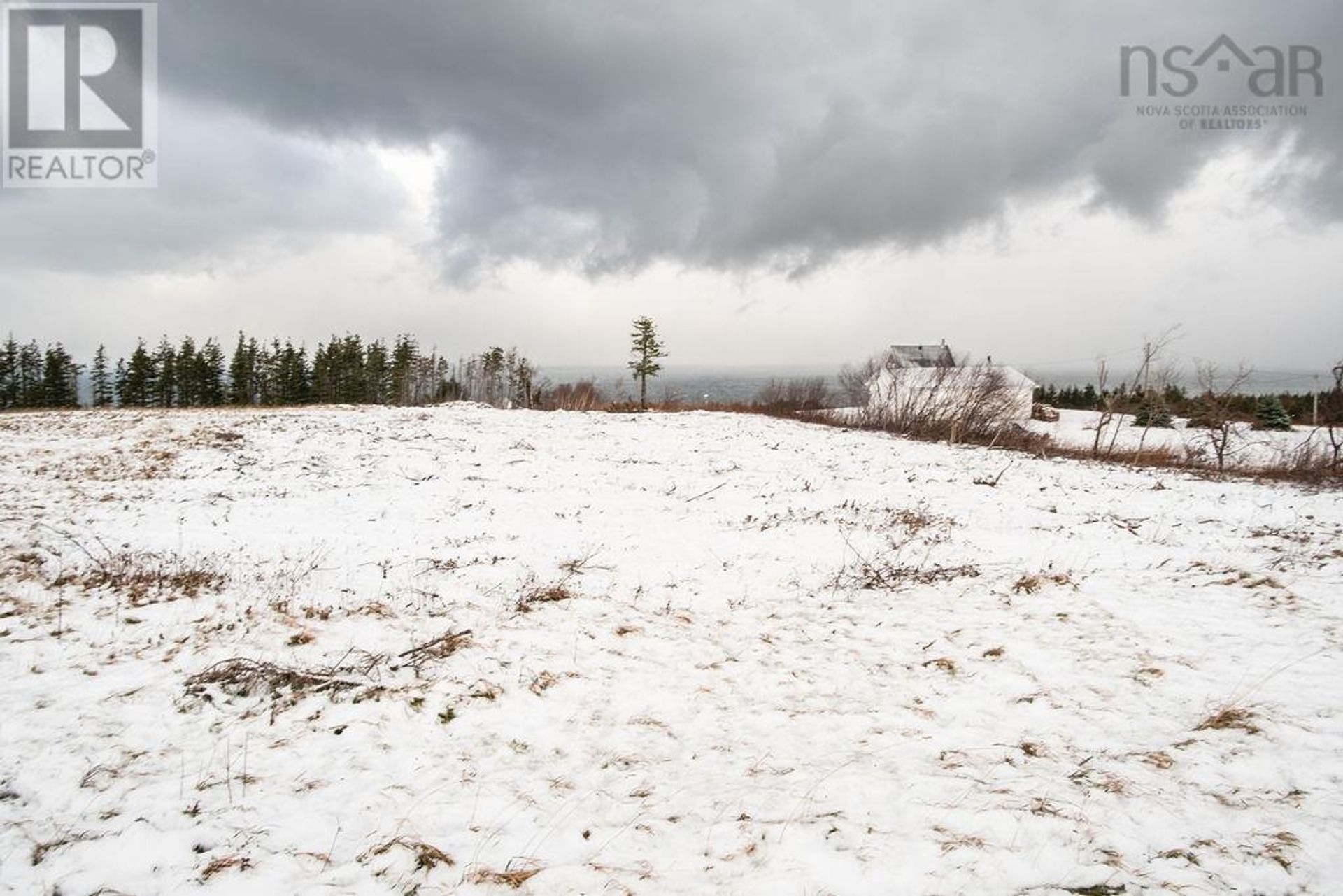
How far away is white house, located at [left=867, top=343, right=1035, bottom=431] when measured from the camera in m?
33.7

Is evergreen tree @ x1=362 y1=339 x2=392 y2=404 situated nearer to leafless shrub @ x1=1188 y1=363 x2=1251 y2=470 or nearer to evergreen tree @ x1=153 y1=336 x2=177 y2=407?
evergreen tree @ x1=153 y1=336 x2=177 y2=407

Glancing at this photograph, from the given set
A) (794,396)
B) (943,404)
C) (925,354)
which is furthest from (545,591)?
(925,354)

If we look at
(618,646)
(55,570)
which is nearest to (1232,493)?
(618,646)

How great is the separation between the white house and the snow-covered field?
22.7 meters

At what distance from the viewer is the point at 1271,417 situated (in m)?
47.2

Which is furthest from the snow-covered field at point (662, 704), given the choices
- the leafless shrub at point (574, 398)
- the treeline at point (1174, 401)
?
the leafless shrub at point (574, 398)

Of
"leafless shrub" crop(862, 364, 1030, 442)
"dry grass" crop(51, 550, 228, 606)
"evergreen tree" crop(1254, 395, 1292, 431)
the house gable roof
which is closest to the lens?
"dry grass" crop(51, 550, 228, 606)

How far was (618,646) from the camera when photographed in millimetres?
6477

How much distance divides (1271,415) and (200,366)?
114 m

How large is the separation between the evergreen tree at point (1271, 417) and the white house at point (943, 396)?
20.9 metres

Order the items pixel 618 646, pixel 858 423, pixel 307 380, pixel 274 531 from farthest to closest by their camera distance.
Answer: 1. pixel 307 380
2. pixel 858 423
3. pixel 274 531
4. pixel 618 646

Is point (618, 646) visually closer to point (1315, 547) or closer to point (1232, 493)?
point (1315, 547)

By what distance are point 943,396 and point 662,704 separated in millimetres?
36783

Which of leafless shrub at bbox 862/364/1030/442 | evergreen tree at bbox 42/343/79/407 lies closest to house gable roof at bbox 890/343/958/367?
leafless shrub at bbox 862/364/1030/442
